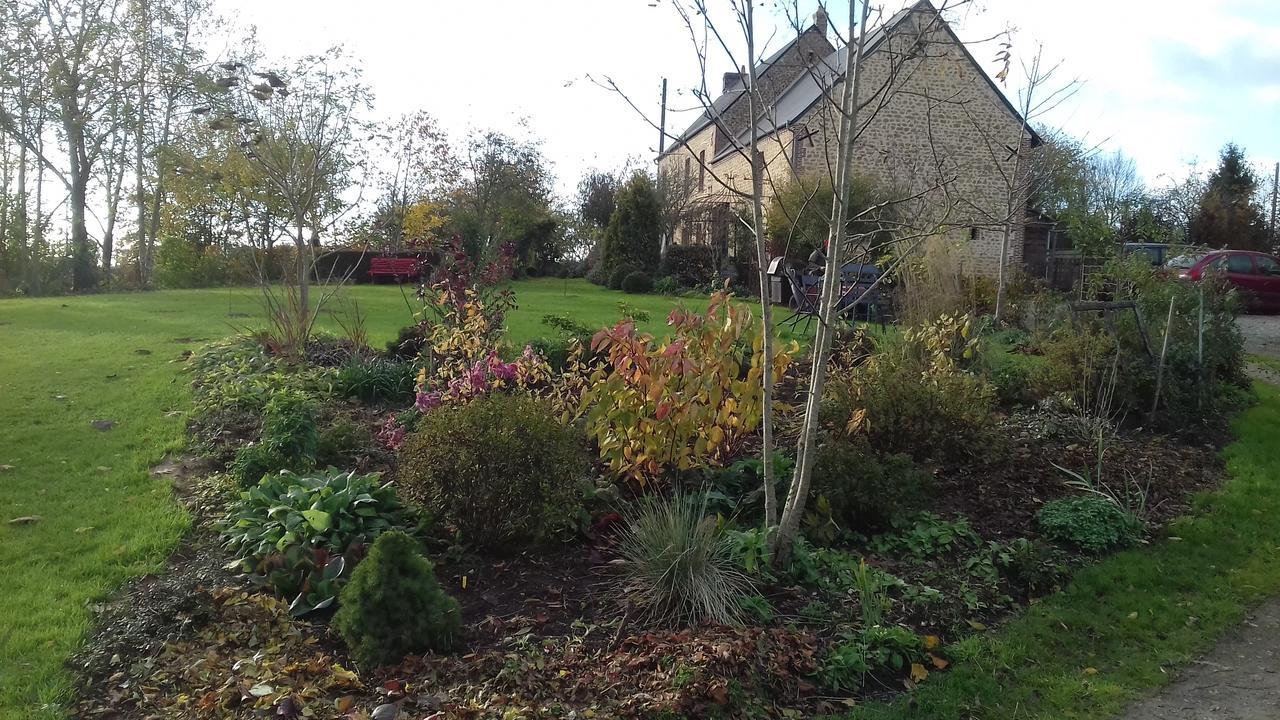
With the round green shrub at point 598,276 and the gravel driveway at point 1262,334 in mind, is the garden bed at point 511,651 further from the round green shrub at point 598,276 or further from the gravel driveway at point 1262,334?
the round green shrub at point 598,276

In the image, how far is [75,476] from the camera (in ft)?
17.5

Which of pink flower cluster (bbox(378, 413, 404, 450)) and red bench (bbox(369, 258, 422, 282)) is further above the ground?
red bench (bbox(369, 258, 422, 282))

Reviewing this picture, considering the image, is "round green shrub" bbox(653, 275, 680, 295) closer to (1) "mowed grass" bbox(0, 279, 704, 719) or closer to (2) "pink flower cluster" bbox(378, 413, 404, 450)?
(1) "mowed grass" bbox(0, 279, 704, 719)

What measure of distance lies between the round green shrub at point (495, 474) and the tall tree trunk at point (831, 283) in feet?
3.54

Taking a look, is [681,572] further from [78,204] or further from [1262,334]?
[78,204]

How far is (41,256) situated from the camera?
21.4 metres

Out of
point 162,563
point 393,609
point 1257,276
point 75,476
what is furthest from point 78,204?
point 1257,276

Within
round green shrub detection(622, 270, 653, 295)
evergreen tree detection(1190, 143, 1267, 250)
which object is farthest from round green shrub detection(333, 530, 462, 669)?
evergreen tree detection(1190, 143, 1267, 250)

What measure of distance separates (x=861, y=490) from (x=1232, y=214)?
110ft

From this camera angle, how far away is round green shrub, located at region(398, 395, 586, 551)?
13.3 feet

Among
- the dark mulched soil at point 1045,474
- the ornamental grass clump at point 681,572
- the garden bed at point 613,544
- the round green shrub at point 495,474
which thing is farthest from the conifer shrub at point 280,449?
the dark mulched soil at point 1045,474

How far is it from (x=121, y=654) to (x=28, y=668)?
0.30m

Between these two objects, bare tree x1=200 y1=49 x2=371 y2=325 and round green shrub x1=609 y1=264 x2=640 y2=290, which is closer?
bare tree x1=200 y1=49 x2=371 y2=325

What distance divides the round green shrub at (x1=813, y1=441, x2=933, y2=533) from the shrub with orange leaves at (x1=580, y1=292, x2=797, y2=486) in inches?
21.8
